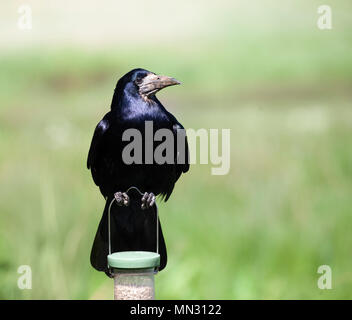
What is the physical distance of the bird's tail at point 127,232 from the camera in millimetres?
3350

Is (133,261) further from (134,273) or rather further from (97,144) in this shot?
(97,144)

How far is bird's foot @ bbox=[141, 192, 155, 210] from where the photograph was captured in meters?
3.27

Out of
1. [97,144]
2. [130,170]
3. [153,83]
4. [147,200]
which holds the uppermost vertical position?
[153,83]

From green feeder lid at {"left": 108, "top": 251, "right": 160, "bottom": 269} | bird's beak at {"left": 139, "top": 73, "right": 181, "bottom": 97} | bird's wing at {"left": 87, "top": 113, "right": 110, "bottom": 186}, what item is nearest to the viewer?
green feeder lid at {"left": 108, "top": 251, "right": 160, "bottom": 269}

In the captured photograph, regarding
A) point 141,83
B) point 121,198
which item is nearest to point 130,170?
point 121,198

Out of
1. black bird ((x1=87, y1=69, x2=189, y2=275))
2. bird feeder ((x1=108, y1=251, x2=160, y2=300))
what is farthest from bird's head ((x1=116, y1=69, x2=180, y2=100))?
bird feeder ((x1=108, y1=251, x2=160, y2=300))

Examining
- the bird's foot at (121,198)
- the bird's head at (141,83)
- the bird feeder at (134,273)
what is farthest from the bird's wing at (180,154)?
the bird feeder at (134,273)

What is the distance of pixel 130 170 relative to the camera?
3301mm

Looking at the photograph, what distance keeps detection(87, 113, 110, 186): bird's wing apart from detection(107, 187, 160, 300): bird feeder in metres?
0.37

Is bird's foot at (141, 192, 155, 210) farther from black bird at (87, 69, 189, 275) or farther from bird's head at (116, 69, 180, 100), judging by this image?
bird's head at (116, 69, 180, 100)

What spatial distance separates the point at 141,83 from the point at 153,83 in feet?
0.22

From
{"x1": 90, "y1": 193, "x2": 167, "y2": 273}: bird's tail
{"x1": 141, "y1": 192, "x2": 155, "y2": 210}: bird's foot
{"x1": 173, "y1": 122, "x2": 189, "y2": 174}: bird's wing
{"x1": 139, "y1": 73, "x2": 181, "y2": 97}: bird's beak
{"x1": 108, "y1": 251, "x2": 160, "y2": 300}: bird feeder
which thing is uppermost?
{"x1": 139, "y1": 73, "x2": 181, "y2": 97}: bird's beak

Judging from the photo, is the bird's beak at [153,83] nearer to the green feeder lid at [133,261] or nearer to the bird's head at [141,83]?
the bird's head at [141,83]
